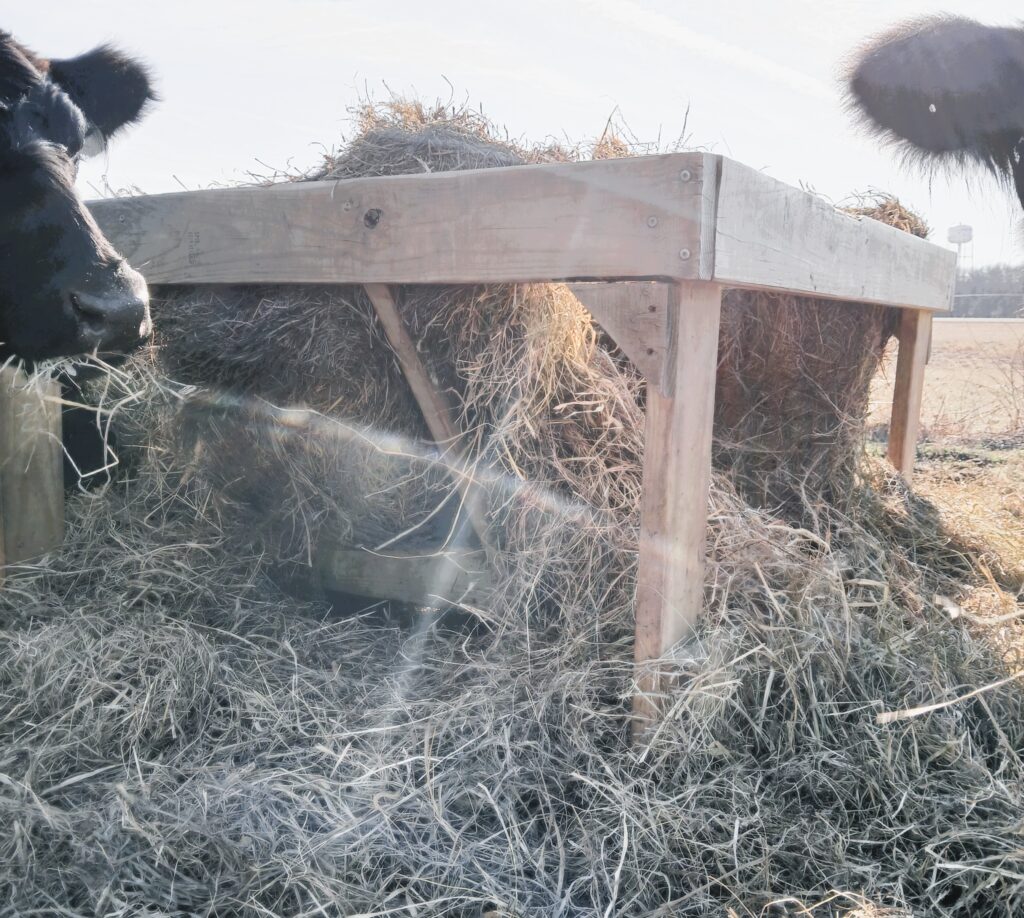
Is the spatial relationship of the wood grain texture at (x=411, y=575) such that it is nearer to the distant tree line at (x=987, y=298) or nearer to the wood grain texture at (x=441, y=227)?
the wood grain texture at (x=441, y=227)

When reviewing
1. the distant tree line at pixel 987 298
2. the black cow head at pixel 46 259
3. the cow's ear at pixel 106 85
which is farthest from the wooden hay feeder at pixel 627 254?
the distant tree line at pixel 987 298

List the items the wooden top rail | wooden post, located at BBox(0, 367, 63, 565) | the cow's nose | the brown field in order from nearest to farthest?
1. the wooden top rail
2. the cow's nose
3. wooden post, located at BBox(0, 367, 63, 565)
4. the brown field

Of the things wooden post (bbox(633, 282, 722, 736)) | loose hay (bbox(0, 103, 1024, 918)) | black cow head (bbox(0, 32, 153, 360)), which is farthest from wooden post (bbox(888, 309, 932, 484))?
black cow head (bbox(0, 32, 153, 360))

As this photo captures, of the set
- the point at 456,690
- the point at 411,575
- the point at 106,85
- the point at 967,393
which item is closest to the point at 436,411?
the point at 411,575

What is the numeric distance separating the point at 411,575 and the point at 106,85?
2.39 meters

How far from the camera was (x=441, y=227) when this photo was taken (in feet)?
7.92

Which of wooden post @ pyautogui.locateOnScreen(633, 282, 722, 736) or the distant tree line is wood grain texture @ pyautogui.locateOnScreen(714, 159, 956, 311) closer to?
wooden post @ pyautogui.locateOnScreen(633, 282, 722, 736)

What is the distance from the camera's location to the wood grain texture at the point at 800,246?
6.99 ft

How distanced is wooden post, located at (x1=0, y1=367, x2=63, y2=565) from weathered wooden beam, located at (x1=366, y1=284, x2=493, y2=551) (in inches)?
53.2

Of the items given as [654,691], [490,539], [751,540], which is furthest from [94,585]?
[751,540]

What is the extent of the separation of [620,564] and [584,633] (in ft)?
0.80

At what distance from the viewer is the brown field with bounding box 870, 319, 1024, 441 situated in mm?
9133

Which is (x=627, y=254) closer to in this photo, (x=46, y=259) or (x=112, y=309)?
(x=112, y=309)

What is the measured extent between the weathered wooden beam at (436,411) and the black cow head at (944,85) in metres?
5.37
